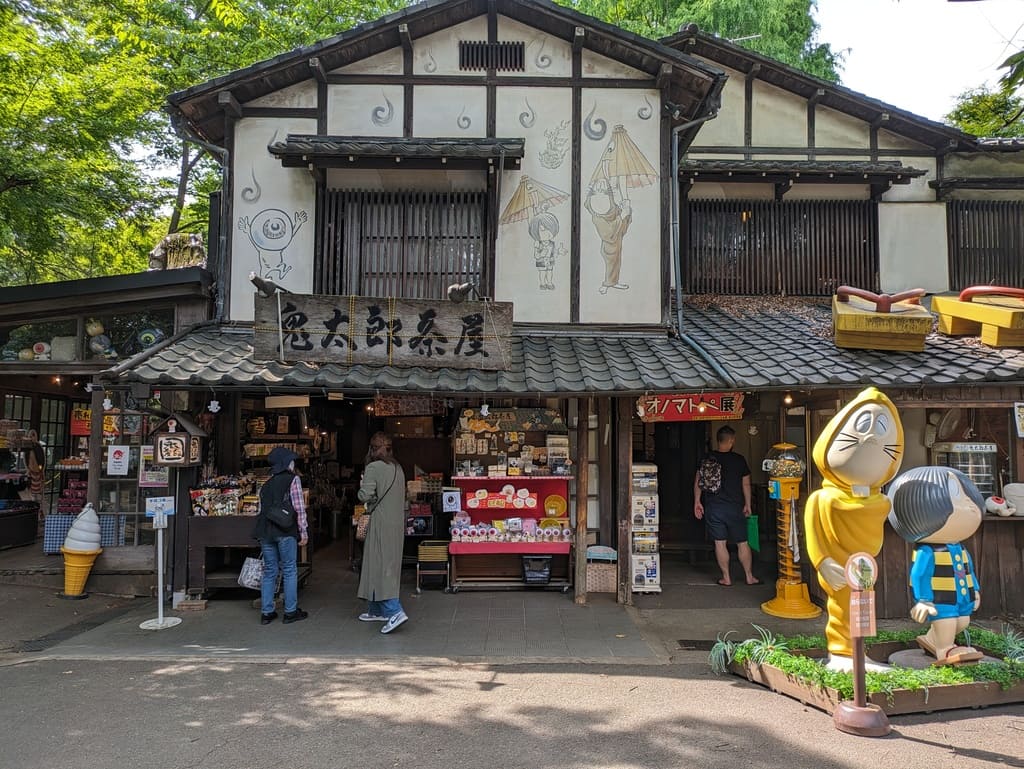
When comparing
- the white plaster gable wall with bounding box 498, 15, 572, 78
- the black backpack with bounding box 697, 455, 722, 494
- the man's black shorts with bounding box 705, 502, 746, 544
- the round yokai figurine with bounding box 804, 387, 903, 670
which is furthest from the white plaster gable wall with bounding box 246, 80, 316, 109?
the man's black shorts with bounding box 705, 502, 746, 544

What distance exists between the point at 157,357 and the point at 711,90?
8223 millimetres

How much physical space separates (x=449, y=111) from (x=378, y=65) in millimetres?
1269

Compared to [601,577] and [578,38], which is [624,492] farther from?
[578,38]

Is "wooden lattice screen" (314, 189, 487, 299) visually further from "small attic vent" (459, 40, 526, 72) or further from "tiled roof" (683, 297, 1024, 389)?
"tiled roof" (683, 297, 1024, 389)

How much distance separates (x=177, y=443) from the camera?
25.9ft

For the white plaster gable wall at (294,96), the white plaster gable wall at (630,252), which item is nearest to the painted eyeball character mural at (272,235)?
the white plaster gable wall at (294,96)

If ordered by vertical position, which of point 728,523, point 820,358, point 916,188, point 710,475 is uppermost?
point 916,188

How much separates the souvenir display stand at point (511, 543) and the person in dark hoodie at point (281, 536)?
2138 millimetres

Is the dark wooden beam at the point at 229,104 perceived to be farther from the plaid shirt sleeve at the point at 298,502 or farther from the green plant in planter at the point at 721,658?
the green plant in planter at the point at 721,658

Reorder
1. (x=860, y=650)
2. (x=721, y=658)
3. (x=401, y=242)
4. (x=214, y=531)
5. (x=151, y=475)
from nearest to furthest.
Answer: (x=860, y=650)
(x=721, y=658)
(x=214, y=531)
(x=151, y=475)
(x=401, y=242)

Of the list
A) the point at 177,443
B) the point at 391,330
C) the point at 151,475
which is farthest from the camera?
the point at 151,475

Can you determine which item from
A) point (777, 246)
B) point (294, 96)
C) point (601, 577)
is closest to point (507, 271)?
point (294, 96)

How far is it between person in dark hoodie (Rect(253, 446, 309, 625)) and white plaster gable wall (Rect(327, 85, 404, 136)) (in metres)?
4.84

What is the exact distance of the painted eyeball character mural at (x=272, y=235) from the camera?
8.91 metres
